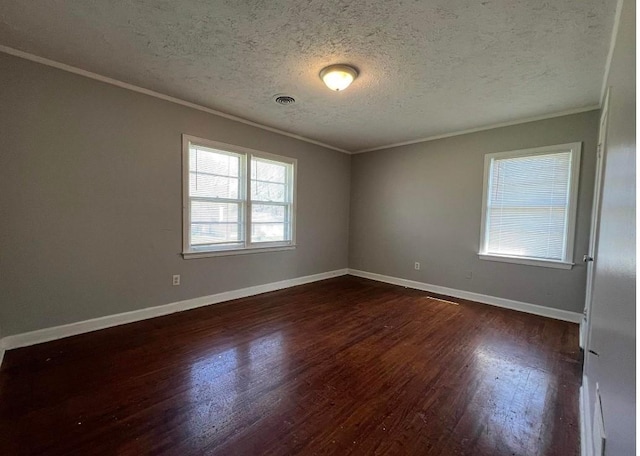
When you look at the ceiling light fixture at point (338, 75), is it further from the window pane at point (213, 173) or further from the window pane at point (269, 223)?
the window pane at point (269, 223)

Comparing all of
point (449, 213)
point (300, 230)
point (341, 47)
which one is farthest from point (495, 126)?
point (300, 230)

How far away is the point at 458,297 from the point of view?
14.0 feet

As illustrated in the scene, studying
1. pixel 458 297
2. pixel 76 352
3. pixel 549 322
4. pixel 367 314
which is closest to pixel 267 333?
pixel 367 314

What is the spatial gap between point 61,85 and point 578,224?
18.5ft

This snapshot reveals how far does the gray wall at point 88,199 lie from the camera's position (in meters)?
2.43

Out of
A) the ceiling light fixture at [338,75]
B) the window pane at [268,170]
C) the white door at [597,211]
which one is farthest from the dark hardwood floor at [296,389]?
→ the ceiling light fixture at [338,75]

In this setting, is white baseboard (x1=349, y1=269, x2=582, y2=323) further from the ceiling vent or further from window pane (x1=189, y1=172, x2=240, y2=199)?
the ceiling vent

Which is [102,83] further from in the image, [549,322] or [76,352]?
[549,322]

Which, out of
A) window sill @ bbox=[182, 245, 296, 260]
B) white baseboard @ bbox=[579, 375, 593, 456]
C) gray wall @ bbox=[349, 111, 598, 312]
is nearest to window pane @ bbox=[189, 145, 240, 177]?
window sill @ bbox=[182, 245, 296, 260]

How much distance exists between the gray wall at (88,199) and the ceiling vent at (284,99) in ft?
2.92

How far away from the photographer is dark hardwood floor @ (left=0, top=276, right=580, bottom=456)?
153 centimetres

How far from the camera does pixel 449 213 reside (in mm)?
4391

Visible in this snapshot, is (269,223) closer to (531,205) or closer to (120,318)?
(120,318)

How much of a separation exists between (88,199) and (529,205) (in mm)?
5095
